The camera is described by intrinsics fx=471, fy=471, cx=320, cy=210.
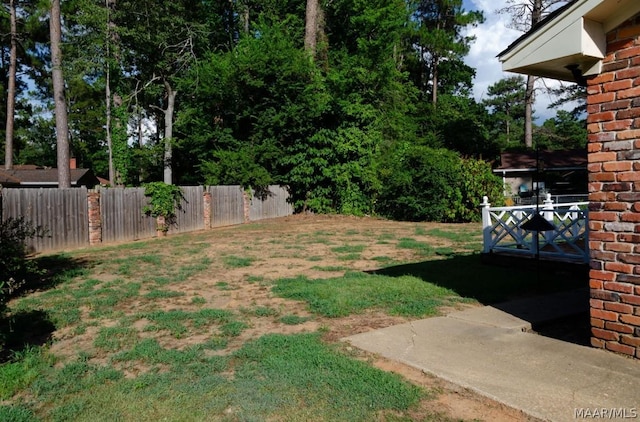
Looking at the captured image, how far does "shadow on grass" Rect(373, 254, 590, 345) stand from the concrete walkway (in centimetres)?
7

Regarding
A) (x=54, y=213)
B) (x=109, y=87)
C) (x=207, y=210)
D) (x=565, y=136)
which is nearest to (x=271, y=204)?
(x=207, y=210)

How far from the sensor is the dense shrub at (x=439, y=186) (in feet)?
68.5

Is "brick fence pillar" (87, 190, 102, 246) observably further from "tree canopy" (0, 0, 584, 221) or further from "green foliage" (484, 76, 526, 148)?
"green foliage" (484, 76, 526, 148)

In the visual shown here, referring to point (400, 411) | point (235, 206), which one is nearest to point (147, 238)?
point (235, 206)

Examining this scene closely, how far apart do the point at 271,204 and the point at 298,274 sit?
16.1 metres

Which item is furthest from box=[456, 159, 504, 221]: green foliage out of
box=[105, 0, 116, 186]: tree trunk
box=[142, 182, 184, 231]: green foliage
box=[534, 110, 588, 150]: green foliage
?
box=[534, 110, 588, 150]: green foliage

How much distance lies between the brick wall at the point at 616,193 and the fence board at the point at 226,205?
1843 cm

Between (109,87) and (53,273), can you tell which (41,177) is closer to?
(109,87)

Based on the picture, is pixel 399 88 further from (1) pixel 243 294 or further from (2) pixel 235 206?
(1) pixel 243 294

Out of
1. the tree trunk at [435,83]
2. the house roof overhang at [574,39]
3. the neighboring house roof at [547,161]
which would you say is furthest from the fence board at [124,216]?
the tree trunk at [435,83]

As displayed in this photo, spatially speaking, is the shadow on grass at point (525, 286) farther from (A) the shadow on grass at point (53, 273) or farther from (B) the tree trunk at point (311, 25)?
(B) the tree trunk at point (311, 25)

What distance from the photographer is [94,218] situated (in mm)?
15602

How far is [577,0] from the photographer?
4410 mm

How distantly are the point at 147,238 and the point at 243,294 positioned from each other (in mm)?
11179
